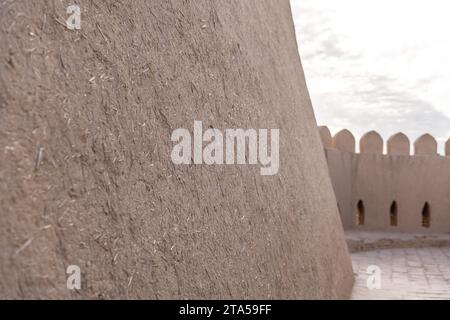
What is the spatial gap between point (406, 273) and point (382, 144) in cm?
550

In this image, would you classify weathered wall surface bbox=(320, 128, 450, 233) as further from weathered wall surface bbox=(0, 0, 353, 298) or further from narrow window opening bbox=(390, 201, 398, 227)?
weathered wall surface bbox=(0, 0, 353, 298)

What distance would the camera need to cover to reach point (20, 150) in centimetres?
113

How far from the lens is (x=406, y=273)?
620 centimetres

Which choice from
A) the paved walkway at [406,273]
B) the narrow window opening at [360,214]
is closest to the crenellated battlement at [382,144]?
the narrow window opening at [360,214]

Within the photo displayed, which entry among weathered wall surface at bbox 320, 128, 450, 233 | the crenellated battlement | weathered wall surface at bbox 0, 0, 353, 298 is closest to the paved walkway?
weathered wall surface at bbox 320, 128, 450, 233

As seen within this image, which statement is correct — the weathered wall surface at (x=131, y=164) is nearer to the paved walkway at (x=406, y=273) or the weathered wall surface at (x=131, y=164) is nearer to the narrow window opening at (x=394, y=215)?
the paved walkway at (x=406, y=273)

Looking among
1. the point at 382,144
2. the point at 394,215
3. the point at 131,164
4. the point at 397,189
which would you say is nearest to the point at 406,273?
the point at 397,189

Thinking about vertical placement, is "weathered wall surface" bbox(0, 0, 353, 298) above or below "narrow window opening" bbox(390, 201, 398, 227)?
above

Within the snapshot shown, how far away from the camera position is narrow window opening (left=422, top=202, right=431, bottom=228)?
10.5 m

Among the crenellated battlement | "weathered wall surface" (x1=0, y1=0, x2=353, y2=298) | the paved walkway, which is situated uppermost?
the crenellated battlement

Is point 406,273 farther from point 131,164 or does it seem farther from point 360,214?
point 131,164

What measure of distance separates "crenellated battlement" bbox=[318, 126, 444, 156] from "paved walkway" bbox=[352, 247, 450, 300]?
9.04 ft

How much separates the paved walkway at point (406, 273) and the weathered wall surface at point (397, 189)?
3.98 ft
